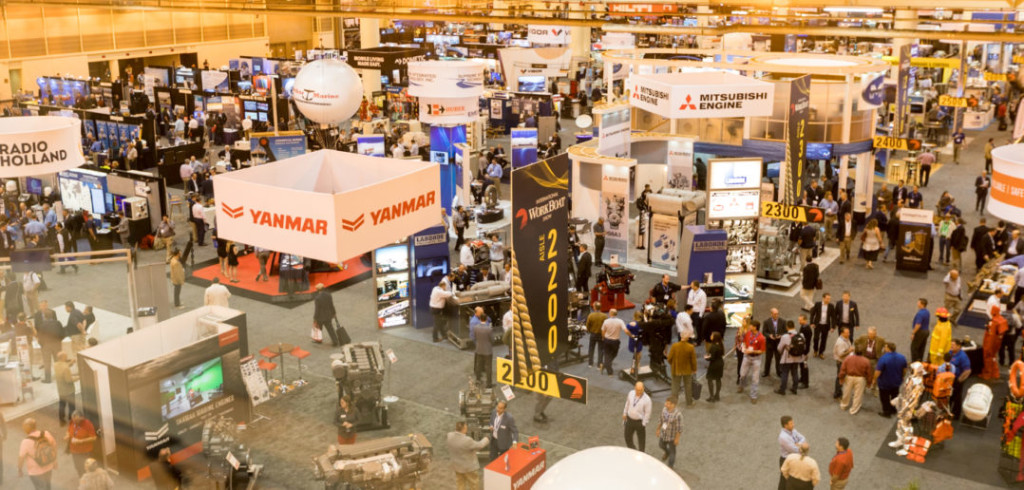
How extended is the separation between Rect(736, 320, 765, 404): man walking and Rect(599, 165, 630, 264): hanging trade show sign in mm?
5644

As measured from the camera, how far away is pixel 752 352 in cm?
1179

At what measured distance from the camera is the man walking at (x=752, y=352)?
38.7ft

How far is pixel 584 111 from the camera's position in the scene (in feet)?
113

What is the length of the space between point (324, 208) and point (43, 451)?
4.92 m

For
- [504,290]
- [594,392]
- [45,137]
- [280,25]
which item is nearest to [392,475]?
[594,392]

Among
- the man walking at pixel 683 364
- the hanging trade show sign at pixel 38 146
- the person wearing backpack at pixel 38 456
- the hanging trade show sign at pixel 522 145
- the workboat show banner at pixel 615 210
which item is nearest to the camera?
the person wearing backpack at pixel 38 456

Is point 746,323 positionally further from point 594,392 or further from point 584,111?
point 584,111

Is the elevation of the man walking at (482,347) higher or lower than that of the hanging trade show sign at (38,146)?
lower

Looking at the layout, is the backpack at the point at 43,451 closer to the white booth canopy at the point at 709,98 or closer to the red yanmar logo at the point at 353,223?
the red yanmar logo at the point at 353,223

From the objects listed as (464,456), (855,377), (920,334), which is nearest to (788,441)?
(855,377)

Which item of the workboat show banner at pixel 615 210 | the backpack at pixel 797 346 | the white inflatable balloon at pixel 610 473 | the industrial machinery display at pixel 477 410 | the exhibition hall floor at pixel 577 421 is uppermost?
the white inflatable balloon at pixel 610 473

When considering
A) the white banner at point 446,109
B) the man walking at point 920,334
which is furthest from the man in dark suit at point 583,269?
the white banner at point 446,109

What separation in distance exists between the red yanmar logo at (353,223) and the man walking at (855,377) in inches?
278

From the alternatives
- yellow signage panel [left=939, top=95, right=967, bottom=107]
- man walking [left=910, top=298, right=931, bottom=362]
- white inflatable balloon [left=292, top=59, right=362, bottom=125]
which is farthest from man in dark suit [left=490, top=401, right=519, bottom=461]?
yellow signage panel [left=939, top=95, right=967, bottom=107]
